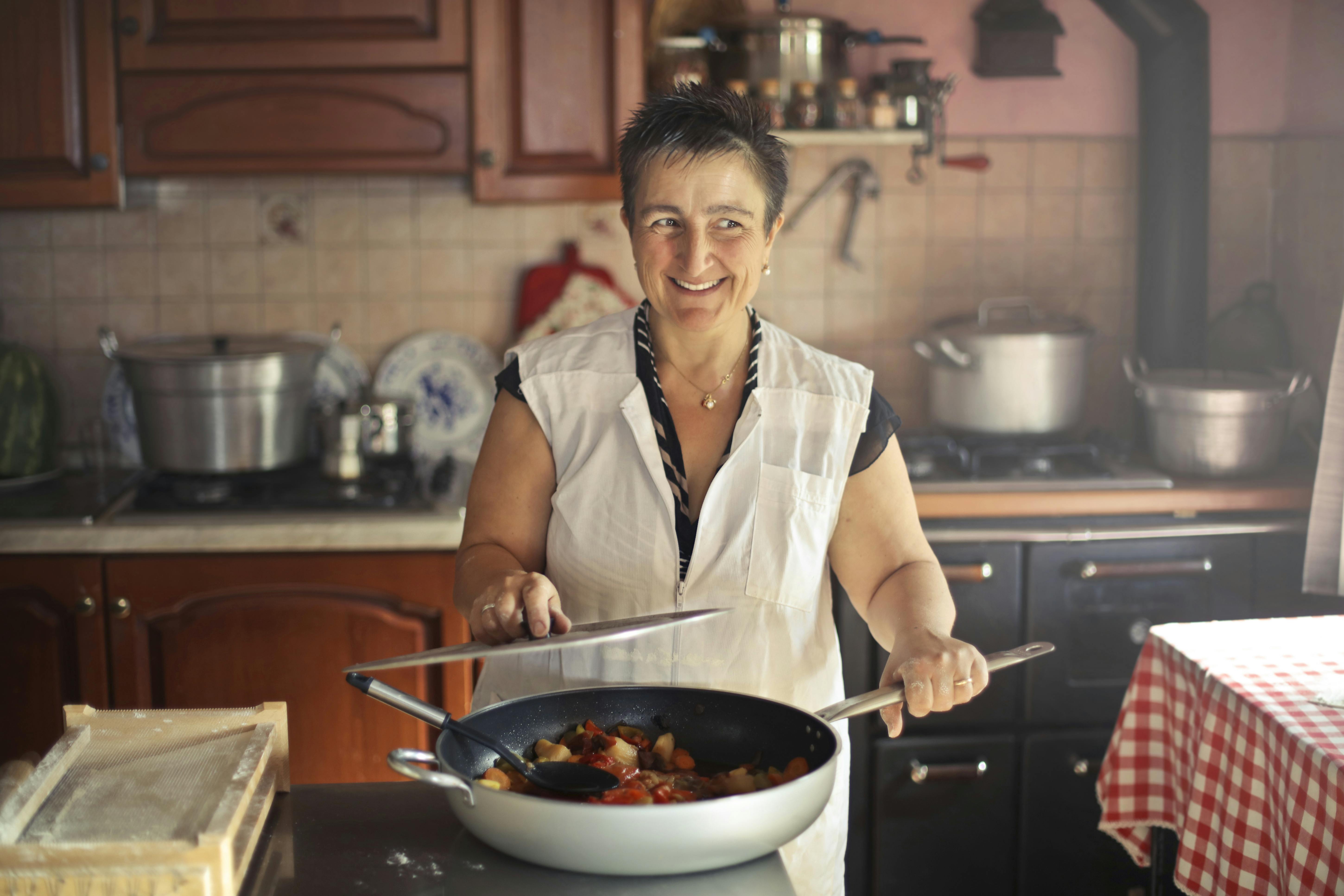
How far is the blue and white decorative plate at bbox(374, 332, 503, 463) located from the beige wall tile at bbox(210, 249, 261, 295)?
0.36 metres

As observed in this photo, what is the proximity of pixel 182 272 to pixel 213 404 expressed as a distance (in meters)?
0.55

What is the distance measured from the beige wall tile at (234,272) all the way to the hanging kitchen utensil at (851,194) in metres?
1.26

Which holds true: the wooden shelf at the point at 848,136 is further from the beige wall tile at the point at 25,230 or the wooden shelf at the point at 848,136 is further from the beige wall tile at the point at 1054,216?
the beige wall tile at the point at 25,230

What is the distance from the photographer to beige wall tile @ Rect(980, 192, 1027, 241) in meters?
2.88

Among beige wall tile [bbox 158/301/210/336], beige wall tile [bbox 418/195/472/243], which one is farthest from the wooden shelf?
beige wall tile [bbox 158/301/210/336]

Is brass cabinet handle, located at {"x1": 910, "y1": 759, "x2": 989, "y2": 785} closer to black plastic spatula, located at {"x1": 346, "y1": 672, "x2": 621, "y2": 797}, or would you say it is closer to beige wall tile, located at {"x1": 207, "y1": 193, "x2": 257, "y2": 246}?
black plastic spatula, located at {"x1": 346, "y1": 672, "x2": 621, "y2": 797}

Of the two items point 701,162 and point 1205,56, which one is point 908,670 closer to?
point 701,162

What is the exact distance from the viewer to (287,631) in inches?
91.6

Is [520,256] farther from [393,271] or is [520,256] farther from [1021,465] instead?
[1021,465]

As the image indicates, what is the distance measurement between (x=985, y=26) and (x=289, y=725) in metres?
2.17

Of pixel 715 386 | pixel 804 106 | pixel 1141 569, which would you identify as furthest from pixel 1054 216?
pixel 715 386

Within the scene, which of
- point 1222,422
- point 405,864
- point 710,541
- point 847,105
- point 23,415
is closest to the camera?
point 405,864

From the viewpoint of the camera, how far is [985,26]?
2775mm

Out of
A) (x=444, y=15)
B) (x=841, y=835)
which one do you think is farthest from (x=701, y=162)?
(x=444, y=15)
